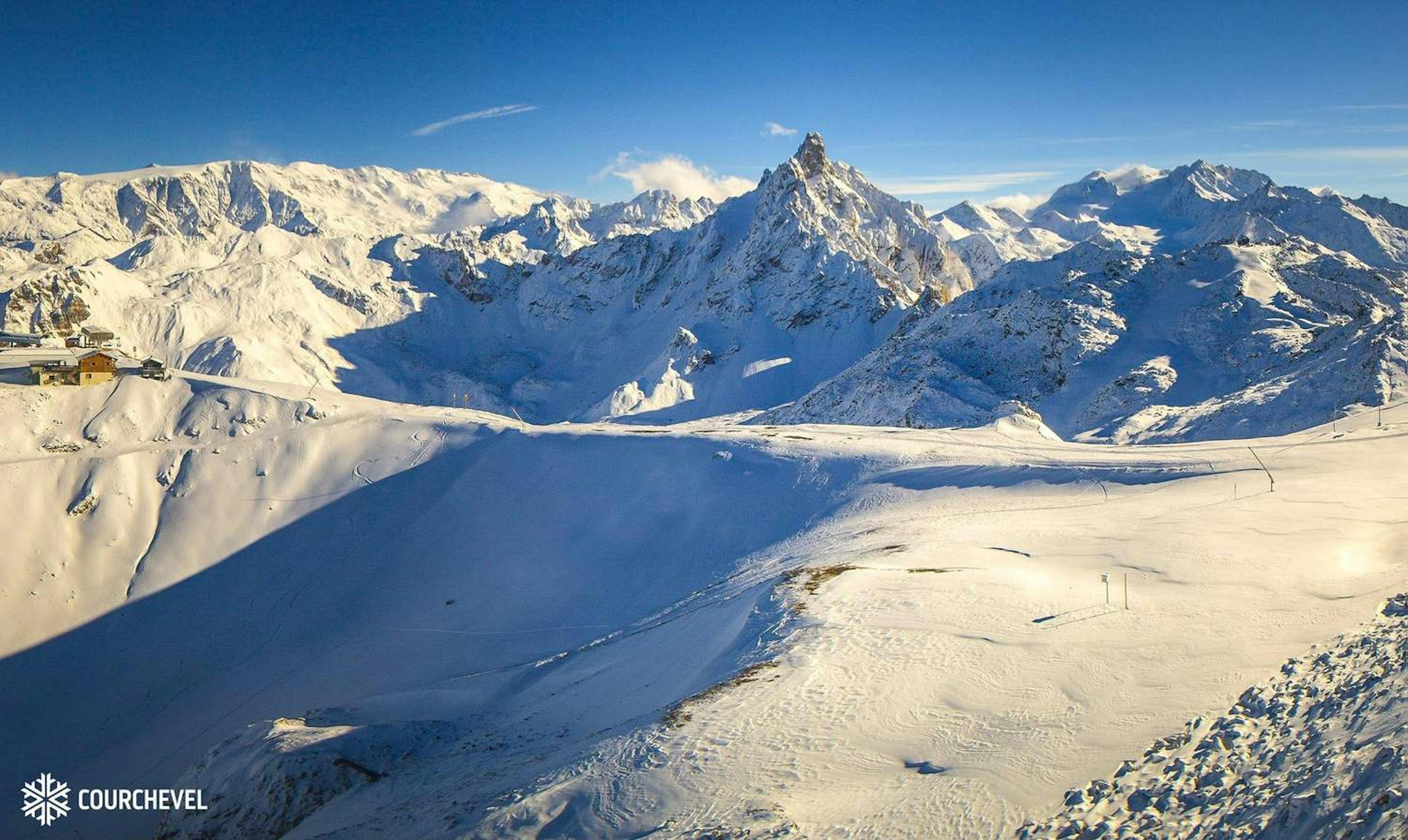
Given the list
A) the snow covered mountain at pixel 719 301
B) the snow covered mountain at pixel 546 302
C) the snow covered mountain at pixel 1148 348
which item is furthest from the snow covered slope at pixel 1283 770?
the snow covered mountain at pixel 546 302

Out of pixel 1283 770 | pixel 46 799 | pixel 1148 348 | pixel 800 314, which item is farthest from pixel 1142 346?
pixel 46 799

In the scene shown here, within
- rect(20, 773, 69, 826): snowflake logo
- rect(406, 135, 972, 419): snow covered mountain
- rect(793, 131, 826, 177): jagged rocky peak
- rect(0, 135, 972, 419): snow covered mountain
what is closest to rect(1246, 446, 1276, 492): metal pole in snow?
rect(20, 773, 69, 826): snowflake logo

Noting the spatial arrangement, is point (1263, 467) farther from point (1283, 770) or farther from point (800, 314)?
point (800, 314)

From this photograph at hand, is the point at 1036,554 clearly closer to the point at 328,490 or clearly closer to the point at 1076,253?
the point at 328,490

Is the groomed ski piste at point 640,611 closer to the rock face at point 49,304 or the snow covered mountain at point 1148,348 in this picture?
the snow covered mountain at point 1148,348

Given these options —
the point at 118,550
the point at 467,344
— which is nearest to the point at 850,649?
the point at 118,550
